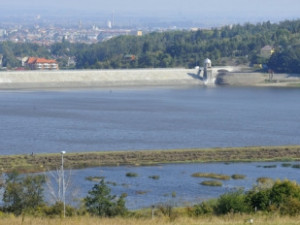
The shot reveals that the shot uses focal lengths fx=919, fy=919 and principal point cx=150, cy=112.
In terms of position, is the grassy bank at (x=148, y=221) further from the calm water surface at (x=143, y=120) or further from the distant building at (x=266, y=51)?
the distant building at (x=266, y=51)

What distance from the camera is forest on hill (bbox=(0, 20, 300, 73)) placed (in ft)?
169

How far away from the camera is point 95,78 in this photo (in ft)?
146

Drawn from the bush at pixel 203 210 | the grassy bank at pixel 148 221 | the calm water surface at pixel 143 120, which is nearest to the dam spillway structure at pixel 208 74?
the calm water surface at pixel 143 120

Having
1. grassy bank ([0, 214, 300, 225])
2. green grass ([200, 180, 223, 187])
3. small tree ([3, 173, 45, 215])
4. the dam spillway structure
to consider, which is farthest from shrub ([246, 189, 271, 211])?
the dam spillway structure

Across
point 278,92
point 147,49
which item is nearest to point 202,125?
point 278,92

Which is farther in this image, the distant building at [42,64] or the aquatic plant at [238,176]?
the distant building at [42,64]

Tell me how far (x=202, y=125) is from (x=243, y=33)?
38247 mm

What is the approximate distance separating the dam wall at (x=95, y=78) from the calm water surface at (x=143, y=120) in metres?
2.34

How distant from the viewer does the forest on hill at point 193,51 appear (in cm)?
5166

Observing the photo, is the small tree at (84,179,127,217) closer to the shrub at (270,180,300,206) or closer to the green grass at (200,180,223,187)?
the shrub at (270,180,300,206)

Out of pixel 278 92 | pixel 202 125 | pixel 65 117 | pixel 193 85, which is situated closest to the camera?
pixel 202 125

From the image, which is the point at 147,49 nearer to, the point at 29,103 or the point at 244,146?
the point at 29,103

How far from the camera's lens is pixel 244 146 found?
2223 cm

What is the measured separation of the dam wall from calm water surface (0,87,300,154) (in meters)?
2.34
